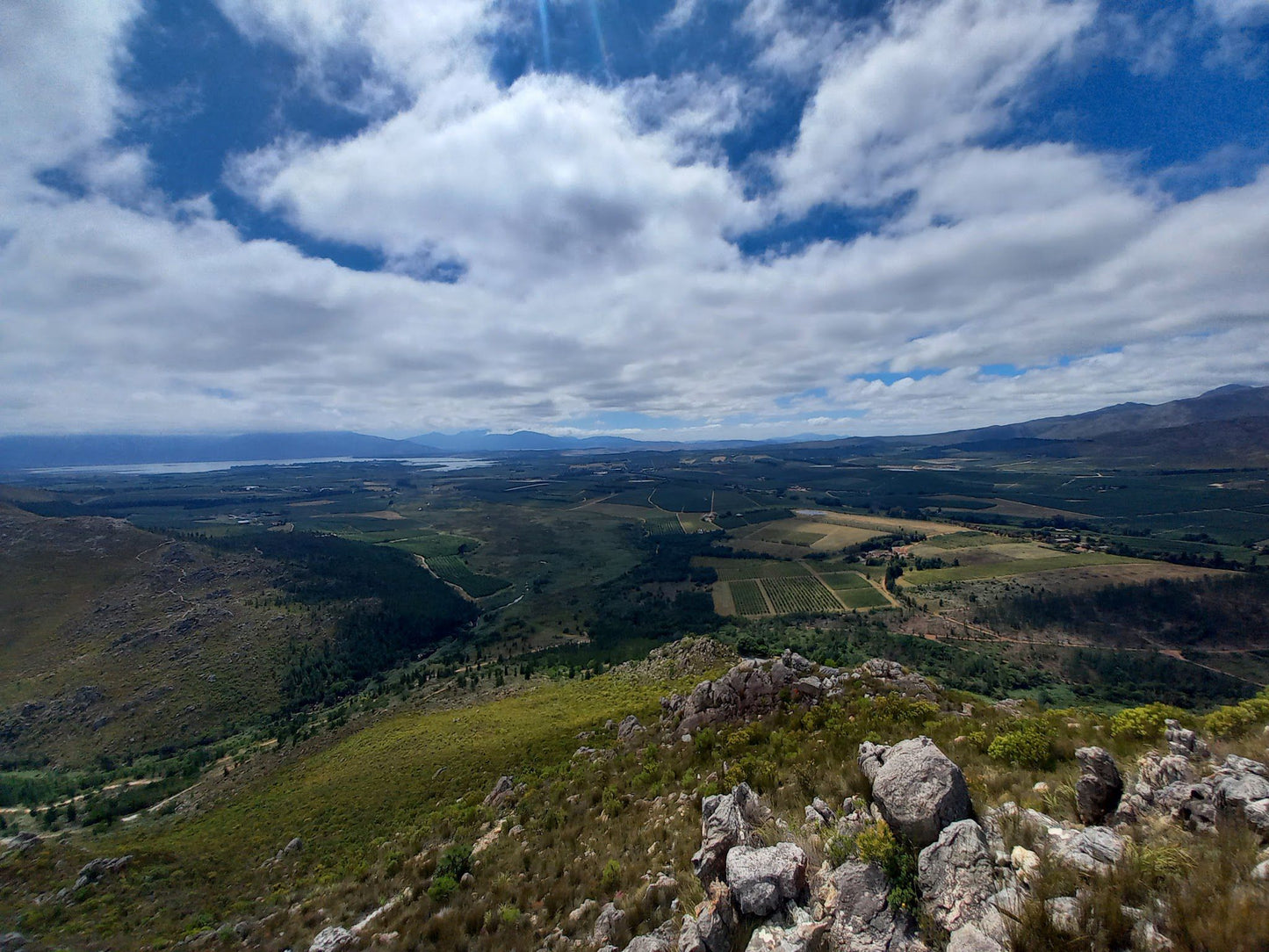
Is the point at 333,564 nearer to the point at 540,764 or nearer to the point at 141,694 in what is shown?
the point at 141,694

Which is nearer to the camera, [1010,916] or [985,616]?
[1010,916]

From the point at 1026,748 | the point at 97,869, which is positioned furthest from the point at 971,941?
the point at 97,869

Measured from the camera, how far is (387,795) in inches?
1126

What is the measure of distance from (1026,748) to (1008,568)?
15161 cm

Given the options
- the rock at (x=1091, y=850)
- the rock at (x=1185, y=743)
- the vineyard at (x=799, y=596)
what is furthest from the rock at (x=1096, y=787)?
the vineyard at (x=799, y=596)

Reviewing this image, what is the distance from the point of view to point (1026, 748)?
36.9 feet

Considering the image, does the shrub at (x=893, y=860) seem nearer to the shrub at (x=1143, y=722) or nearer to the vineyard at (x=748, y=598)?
the shrub at (x=1143, y=722)

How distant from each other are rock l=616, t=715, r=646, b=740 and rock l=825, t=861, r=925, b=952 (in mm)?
18166

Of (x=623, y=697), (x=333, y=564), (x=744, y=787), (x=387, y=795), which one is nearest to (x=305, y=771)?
(x=387, y=795)

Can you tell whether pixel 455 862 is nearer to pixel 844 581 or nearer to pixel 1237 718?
pixel 1237 718

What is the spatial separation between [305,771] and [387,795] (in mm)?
18627

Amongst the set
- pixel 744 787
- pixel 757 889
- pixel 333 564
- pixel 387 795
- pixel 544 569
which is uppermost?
pixel 757 889

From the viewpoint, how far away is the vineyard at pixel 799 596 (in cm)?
11000

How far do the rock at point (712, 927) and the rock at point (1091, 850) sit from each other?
5.63 m
